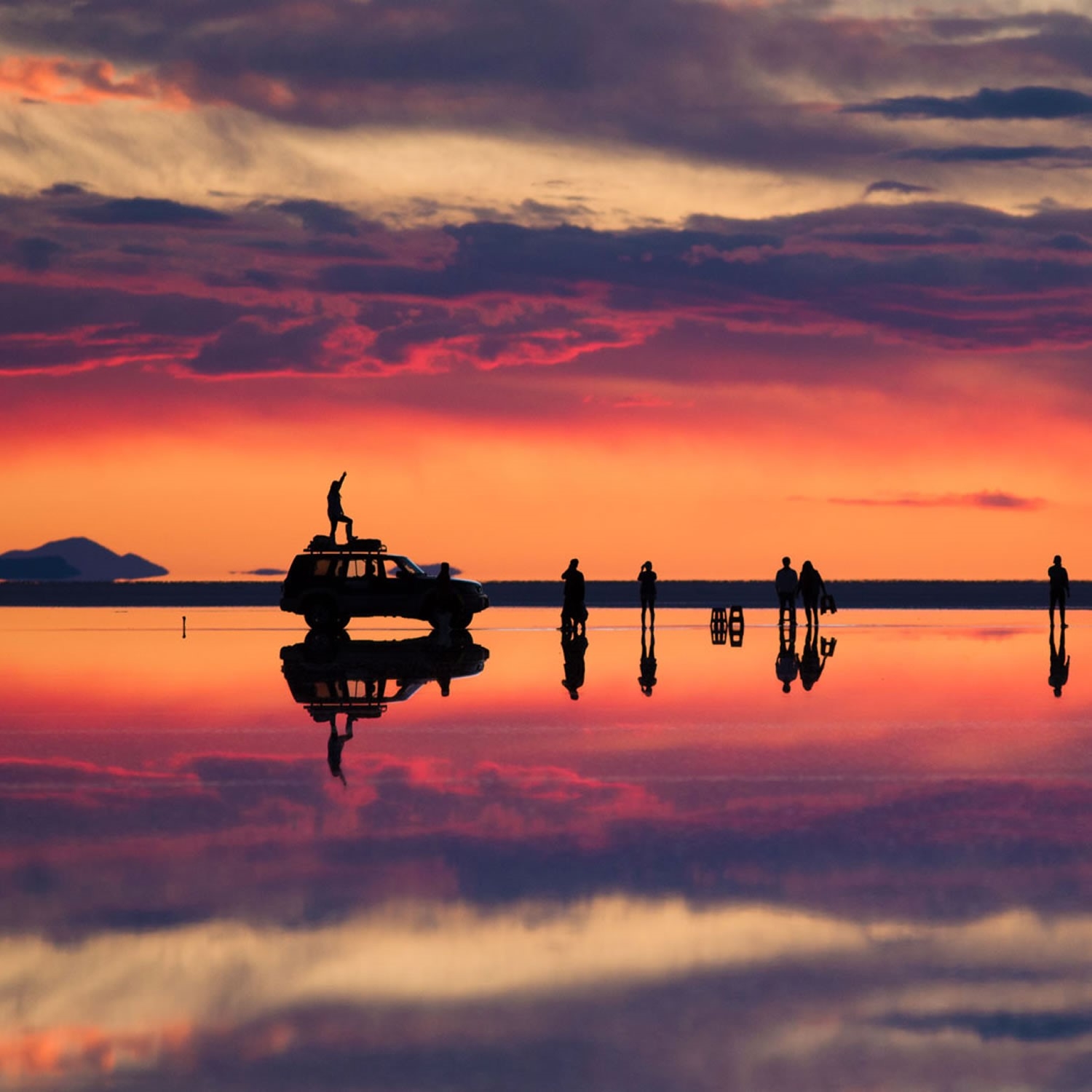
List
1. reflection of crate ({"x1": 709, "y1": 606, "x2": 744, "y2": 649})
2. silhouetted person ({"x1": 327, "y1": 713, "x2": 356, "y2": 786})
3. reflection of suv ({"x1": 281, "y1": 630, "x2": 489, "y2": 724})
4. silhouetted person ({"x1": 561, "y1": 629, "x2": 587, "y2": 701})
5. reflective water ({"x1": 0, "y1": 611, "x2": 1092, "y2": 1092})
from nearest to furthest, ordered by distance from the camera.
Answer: reflective water ({"x1": 0, "y1": 611, "x2": 1092, "y2": 1092})
silhouetted person ({"x1": 327, "y1": 713, "x2": 356, "y2": 786})
reflection of suv ({"x1": 281, "y1": 630, "x2": 489, "y2": 724})
silhouetted person ({"x1": 561, "y1": 629, "x2": 587, "y2": 701})
reflection of crate ({"x1": 709, "y1": 606, "x2": 744, "y2": 649})

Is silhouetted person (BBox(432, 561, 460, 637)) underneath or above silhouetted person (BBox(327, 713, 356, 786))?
above

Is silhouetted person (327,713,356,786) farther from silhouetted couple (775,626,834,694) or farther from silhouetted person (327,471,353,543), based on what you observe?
silhouetted person (327,471,353,543)

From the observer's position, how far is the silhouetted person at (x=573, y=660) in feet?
Answer: 84.7

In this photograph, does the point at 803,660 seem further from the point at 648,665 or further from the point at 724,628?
the point at 724,628

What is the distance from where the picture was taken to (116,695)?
24.4m

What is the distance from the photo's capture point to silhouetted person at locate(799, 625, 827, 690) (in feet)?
89.0

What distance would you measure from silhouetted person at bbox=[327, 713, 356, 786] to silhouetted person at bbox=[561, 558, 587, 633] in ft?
57.6

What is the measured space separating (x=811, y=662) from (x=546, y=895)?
2214 cm

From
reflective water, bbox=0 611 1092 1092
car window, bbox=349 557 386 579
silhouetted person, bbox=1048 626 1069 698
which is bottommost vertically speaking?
reflective water, bbox=0 611 1092 1092

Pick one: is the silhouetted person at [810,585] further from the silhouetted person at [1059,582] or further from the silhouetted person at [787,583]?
the silhouetted person at [1059,582]

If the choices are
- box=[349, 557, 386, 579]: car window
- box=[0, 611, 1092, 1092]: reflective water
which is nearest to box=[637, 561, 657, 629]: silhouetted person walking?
box=[349, 557, 386, 579]: car window

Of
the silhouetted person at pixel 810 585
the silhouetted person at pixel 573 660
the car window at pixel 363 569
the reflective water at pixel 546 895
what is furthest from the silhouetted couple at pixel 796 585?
the reflective water at pixel 546 895

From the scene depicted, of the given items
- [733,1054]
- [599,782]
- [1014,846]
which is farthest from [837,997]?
[599,782]

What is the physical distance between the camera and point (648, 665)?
30.9 metres
